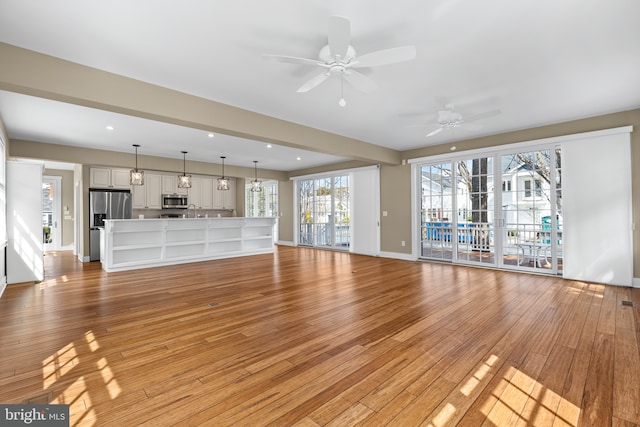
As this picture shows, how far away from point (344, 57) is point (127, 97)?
8.17 ft

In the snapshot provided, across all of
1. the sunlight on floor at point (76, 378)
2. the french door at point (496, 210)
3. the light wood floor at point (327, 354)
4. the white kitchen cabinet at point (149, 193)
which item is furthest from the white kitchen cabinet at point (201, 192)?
the sunlight on floor at point (76, 378)

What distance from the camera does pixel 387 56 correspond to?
7.91 ft

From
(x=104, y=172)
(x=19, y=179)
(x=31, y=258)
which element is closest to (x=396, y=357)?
(x=31, y=258)

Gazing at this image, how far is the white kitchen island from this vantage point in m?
5.93

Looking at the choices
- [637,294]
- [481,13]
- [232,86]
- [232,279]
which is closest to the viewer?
[481,13]

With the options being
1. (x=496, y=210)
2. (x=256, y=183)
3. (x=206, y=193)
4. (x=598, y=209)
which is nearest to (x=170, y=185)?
(x=206, y=193)

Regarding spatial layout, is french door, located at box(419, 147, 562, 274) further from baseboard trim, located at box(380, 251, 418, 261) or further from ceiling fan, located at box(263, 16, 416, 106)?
ceiling fan, located at box(263, 16, 416, 106)

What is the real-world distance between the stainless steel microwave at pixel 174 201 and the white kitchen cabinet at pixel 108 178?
1034 mm

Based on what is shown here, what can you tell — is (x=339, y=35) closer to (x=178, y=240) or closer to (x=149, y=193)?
(x=178, y=240)

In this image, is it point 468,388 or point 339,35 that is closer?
point 468,388

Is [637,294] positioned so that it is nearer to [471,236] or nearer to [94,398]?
[471,236]

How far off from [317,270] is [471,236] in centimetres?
330

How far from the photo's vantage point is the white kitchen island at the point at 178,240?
5926 mm

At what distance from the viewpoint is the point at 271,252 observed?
336 inches
